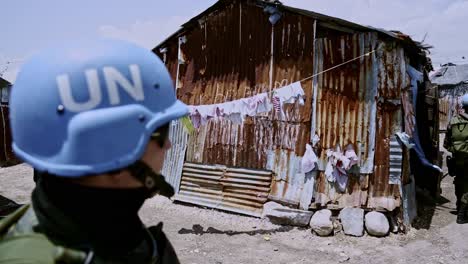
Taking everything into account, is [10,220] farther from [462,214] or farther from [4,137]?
[4,137]

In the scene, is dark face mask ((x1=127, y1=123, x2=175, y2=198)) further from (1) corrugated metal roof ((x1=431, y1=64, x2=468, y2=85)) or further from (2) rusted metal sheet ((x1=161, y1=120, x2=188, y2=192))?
(1) corrugated metal roof ((x1=431, y1=64, x2=468, y2=85))

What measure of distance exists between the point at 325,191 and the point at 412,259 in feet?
6.03

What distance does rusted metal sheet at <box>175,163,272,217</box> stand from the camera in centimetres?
809

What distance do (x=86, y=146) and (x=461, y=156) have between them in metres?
7.83

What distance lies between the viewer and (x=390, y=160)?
694 centimetres

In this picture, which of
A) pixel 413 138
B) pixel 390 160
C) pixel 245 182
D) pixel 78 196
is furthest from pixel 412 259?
pixel 78 196

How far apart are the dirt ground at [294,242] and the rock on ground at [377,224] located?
111 mm

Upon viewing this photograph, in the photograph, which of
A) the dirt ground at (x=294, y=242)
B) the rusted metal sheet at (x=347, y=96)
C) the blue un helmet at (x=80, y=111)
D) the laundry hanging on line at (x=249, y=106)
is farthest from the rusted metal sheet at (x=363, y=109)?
the blue un helmet at (x=80, y=111)

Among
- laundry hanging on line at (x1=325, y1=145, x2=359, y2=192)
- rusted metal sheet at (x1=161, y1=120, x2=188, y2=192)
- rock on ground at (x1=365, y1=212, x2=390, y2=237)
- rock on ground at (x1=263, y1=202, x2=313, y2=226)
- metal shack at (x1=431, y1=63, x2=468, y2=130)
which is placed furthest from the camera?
metal shack at (x1=431, y1=63, x2=468, y2=130)

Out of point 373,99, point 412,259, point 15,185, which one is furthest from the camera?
point 15,185

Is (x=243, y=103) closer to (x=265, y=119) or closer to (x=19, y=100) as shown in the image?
(x=265, y=119)

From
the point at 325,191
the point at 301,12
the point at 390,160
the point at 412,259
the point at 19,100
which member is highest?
the point at 301,12

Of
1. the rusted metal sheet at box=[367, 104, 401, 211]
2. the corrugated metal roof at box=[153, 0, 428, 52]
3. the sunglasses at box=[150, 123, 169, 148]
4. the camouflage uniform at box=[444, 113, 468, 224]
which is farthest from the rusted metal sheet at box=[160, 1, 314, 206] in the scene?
the sunglasses at box=[150, 123, 169, 148]

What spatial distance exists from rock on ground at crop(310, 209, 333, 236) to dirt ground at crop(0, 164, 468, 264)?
0.38 ft
